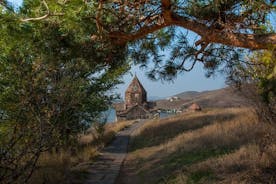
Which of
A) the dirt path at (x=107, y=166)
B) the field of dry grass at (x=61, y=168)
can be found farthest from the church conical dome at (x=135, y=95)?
the field of dry grass at (x=61, y=168)

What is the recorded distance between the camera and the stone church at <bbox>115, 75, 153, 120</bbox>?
193 feet

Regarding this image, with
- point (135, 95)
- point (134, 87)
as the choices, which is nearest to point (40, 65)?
point (134, 87)

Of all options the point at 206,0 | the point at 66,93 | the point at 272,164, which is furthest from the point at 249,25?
the point at 272,164

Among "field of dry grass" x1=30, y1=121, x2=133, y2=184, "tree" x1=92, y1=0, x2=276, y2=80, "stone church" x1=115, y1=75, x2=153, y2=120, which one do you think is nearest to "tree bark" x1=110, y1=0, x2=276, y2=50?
"tree" x1=92, y1=0, x2=276, y2=80

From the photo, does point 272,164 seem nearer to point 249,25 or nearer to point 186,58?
point 186,58

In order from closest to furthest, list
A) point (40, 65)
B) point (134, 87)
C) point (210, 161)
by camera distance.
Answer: point (40, 65) < point (210, 161) < point (134, 87)

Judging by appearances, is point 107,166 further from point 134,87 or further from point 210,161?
point 134,87

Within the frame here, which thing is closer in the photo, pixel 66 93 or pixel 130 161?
pixel 66 93

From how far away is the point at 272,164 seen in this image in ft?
27.4

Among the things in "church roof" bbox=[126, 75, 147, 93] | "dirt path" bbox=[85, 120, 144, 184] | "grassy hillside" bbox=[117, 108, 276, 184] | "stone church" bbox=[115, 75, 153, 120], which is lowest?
"dirt path" bbox=[85, 120, 144, 184]

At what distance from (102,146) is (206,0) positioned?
16151 millimetres

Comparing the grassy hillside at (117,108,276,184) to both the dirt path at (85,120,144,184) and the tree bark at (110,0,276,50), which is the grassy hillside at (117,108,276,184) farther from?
the tree bark at (110,0,276,50)

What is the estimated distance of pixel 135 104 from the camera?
60219 mm

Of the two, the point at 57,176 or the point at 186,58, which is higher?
the point at 186,58
